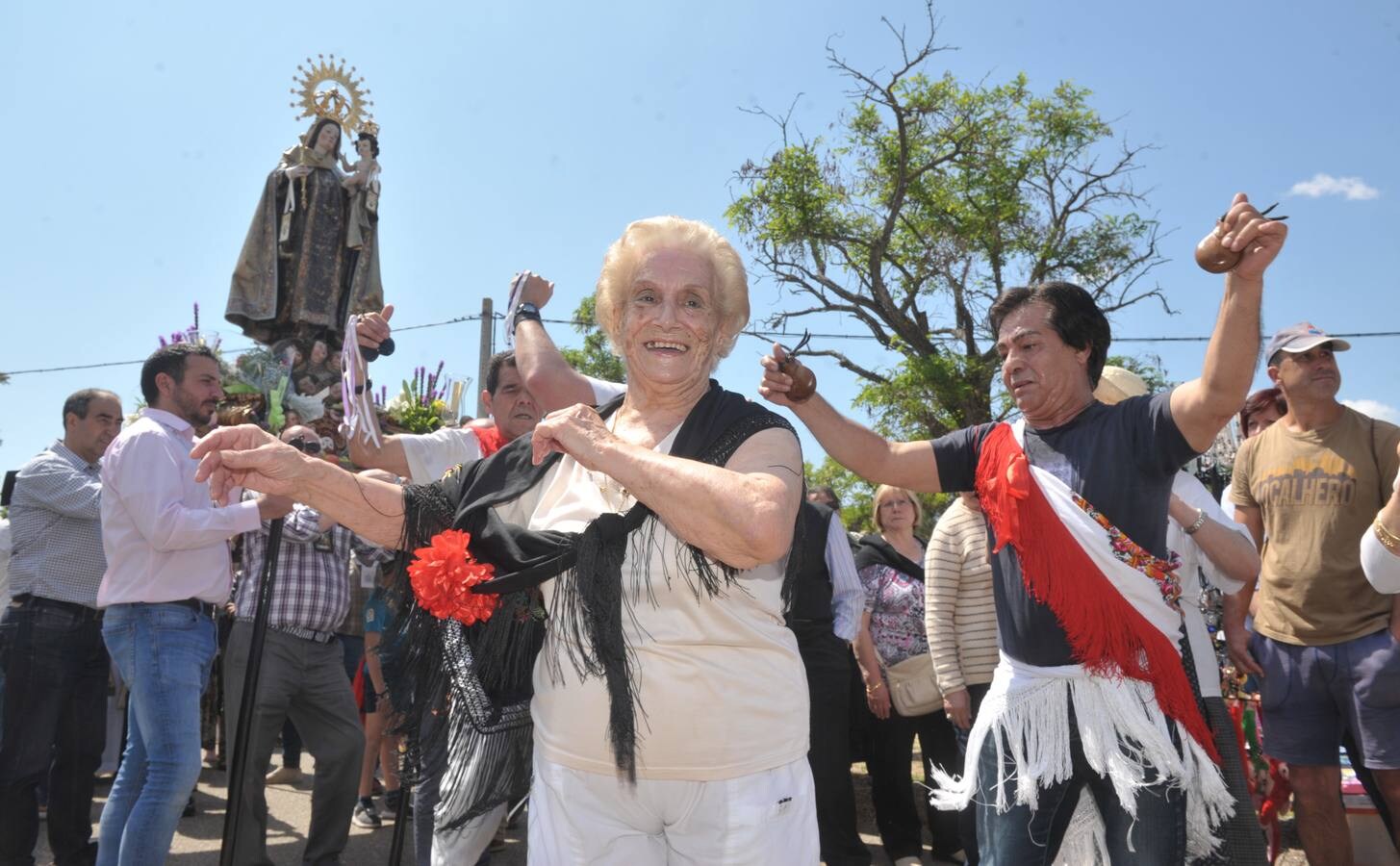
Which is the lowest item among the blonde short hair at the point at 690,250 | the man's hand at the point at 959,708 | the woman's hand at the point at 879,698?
the woman's hand at the point at 879,698

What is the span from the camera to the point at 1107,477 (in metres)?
2.66

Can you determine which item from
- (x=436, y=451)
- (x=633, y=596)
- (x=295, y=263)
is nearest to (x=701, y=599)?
(x=633, y=596)

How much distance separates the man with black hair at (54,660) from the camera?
457 centimetres

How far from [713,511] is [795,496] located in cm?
24

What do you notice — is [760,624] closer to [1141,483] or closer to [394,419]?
[1141,483]

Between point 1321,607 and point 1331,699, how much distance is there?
37cm

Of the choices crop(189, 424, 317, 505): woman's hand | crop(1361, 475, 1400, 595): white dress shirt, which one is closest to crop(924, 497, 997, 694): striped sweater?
crop(1361, 475, 1400, 595): white dress shirt

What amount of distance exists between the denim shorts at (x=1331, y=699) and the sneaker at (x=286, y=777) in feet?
19.9

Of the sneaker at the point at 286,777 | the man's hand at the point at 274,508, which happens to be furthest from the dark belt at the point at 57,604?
the sneaker at the point at 286,777

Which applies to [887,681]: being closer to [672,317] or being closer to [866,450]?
[866,450]

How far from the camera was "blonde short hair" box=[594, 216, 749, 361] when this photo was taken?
221cm

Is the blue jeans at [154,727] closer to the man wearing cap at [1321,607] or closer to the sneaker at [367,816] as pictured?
the sneaker at [367,816]

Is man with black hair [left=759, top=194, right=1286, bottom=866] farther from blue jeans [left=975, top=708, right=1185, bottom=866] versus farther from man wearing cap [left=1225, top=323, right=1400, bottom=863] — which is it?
man wearing cap [left=1225, top=323, right=1400, bottom=863]

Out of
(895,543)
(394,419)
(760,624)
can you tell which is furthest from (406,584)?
(394,419)
